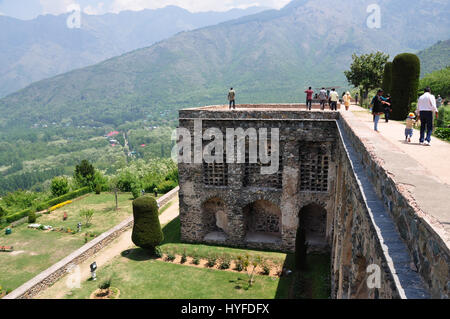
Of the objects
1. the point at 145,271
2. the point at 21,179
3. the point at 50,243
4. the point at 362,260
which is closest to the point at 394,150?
the point at 362,260

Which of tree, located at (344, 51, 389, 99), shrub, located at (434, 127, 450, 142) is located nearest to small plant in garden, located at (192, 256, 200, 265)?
shrub, located at (434, 127, 450, 142)

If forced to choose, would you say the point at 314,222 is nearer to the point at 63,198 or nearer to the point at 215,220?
the point at 215,220

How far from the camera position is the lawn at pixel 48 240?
22984 millimetres

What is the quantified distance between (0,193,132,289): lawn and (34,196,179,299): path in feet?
9.82

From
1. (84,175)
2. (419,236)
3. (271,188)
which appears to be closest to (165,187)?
(84,175)

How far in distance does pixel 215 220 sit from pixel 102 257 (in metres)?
8.76

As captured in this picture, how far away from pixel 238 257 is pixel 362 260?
14487 mm

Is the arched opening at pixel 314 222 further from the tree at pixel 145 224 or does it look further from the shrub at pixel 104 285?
the shrub at pixel 104 285

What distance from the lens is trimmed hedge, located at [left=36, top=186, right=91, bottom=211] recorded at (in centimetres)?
3756

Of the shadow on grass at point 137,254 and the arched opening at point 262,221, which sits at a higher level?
the arched opening at point 262,221

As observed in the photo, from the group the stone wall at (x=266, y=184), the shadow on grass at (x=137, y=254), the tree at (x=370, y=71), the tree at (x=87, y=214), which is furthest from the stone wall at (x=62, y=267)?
the tree at (x=370, y=71)

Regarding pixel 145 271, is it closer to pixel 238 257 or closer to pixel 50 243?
pixel 238 257

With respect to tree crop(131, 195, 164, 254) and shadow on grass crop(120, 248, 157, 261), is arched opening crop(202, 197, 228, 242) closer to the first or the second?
tree crop(131, 195, 164, 254)

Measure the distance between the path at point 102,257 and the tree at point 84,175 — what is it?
18.6 m
